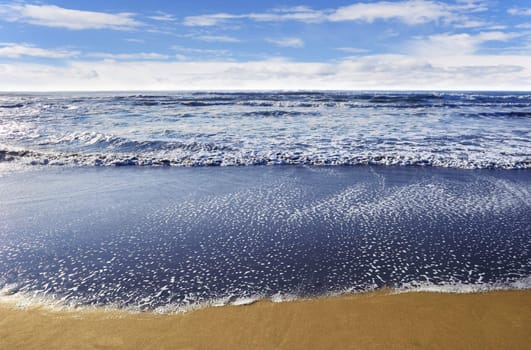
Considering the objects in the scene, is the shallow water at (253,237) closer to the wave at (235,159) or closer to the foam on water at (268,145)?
the wave at (235,159)

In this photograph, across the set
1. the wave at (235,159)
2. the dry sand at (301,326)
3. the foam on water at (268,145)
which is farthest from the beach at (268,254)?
the foam on water at (268,145)

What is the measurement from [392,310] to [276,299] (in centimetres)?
129

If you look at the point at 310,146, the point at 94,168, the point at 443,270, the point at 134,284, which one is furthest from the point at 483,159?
the point at 94,168

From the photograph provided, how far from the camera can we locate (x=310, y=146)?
47.1 ft

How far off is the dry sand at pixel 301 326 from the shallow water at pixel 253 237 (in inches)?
10.7

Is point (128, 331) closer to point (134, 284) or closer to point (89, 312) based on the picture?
point (89, 312)

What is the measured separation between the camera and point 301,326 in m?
3.79

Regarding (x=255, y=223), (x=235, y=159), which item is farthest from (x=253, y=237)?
(x=235, y=159)

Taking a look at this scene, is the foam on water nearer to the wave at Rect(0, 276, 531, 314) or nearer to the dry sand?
the wave at Rect(0, 276, 531, 314)

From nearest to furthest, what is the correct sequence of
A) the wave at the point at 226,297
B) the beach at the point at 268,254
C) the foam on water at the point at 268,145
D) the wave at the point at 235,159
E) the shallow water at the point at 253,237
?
the beach at the point at 268,254 < the wave at the point at 226,297 < the shallow water at the point at 253,237 < the wave at the point at 235,159 < the foam on water at the point at 268,145

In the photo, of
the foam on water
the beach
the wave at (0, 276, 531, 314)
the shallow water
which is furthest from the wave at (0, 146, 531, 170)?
the wave at (0, 276, 531, 314)

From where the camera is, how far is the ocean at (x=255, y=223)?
466 centimetres

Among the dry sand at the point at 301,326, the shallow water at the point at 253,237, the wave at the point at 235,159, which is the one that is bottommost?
the dry sand at the point at 301,326

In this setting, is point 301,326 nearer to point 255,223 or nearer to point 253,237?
point 253,237
